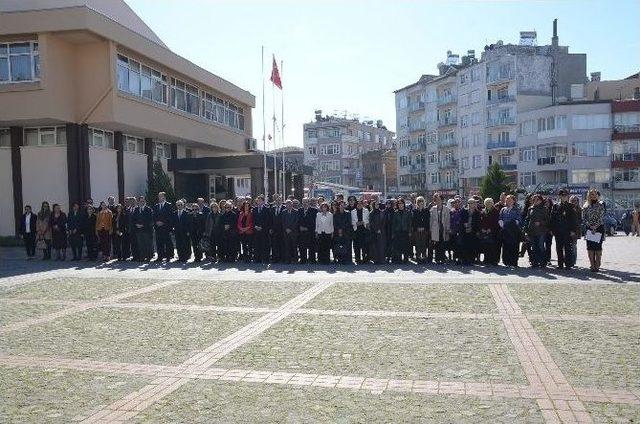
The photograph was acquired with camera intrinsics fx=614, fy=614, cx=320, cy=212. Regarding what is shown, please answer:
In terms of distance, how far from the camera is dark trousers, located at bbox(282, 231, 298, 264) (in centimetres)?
1859

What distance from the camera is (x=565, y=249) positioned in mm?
16141

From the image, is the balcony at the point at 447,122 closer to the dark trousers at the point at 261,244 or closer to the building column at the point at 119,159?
the building column at the point at 119,159

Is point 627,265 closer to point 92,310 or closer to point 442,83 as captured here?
point 92,310

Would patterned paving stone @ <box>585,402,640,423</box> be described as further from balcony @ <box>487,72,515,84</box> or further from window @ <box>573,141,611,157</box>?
balcony @ <box>487,72,515,84</box>

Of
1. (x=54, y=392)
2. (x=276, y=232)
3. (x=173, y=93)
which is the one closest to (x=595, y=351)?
(x=54, y=392)

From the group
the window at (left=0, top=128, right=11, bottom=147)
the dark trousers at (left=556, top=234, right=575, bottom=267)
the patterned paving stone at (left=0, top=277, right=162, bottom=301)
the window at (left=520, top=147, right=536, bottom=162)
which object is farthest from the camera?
the window at (left=520, top=147, right=536, bottom=162)

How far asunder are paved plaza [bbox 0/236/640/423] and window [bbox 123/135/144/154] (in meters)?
19.8

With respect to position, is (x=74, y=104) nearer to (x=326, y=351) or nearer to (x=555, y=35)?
(x=326, y=351)

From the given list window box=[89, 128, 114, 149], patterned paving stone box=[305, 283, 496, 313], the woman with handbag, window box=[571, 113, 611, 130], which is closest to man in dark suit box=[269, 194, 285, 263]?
patterned paving stone box=[305, 283, 496, 313]

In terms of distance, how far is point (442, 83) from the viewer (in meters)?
83.9

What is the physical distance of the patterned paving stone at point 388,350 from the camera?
6.84 meters

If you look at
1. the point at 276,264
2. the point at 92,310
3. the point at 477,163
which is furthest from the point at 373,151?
the point at 92,310

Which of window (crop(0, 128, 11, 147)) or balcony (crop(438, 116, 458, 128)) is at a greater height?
balcony (crop(438, 116, 458, 128))

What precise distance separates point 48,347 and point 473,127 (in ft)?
245
